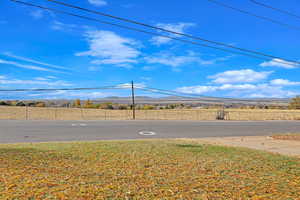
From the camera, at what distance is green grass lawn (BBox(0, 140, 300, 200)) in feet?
13.1

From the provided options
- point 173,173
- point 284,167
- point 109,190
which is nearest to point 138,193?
point 109,190

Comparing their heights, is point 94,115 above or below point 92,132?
above

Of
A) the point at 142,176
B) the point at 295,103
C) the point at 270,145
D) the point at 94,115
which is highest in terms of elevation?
the point at 295,103

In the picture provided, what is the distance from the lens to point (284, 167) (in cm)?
617

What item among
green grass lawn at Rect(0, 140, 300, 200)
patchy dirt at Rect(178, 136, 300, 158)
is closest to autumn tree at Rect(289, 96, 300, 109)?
patchy dirt at Rect(178, 136, 300, 158)

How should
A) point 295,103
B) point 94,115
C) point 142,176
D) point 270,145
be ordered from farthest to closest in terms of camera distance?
point 295,103, point 94,115, point 270,145, point 142,176

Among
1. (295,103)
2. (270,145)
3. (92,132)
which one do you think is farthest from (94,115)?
(295,103)

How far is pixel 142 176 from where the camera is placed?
4.92 m

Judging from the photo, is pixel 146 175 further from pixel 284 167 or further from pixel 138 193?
pixel 284 167

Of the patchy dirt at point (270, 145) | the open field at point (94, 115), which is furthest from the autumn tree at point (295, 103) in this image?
the patchy dirt at point (270, 145)

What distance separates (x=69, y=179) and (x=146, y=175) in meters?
1.48

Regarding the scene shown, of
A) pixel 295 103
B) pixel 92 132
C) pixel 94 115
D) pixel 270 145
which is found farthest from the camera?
pixel 295 103

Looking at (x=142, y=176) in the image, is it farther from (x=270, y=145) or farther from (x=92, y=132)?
(x=92, y=132)

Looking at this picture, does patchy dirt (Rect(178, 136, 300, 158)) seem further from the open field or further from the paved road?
the open field
